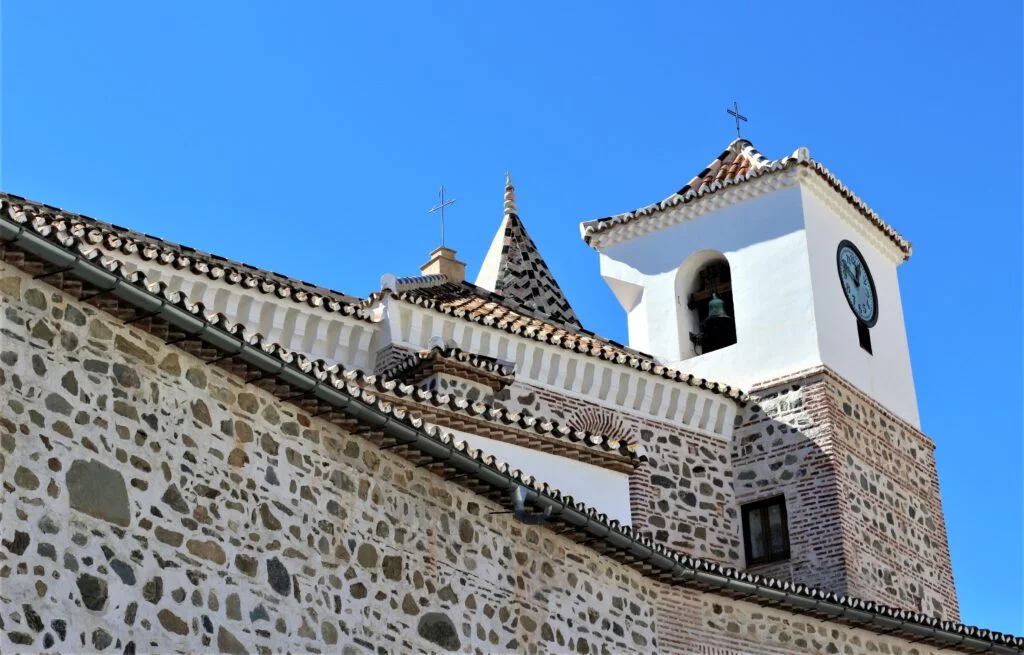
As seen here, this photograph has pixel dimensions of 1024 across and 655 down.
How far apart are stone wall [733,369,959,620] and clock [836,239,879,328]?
145cm

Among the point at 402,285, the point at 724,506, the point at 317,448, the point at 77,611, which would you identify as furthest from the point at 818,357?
the point at 77,611

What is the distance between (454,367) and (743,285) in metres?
6.12

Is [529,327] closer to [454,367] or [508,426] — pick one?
[454,367]

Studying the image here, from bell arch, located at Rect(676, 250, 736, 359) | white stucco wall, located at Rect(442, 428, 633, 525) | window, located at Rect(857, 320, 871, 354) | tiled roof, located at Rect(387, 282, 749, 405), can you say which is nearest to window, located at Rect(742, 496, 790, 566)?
tiled roof, located at Rect(387, 282, 749, 405)

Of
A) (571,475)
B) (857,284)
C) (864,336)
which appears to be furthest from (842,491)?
(571,475)

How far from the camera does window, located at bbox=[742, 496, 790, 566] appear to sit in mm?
19125

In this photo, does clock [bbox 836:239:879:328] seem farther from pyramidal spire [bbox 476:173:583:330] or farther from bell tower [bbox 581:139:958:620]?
pyramidal spire [bbox 476:173:583:330]

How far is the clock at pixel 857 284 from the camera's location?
21.1m

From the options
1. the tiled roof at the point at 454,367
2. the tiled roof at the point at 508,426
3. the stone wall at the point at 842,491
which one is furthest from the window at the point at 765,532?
the tiled roof at the point at 508,426

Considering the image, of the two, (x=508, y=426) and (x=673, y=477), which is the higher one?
(x=673, y=477)

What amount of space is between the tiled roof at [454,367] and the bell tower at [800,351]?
4.45 meters

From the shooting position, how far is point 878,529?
19641mm

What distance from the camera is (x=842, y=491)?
1905 centimetres

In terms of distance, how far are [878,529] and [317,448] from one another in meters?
11.7
